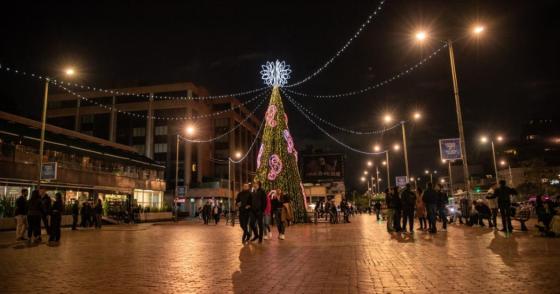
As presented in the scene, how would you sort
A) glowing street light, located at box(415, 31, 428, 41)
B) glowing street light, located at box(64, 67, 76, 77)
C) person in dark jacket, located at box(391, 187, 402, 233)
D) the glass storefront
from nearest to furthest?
person in dark jacket, located at box(391, 187, 402, 233)
glowing street light, located at box(415, 31, 428, 41)
glowing street light, located at box(64, 67, 76, 77)
the glass storefront

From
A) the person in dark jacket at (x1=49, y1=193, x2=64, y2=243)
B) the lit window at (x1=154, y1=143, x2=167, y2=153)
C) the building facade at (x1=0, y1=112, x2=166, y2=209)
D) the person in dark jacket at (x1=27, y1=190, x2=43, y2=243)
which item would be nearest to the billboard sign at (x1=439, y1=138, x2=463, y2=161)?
the person in dark jacket at (x1=49, y1=193, x2=64, y2=243)

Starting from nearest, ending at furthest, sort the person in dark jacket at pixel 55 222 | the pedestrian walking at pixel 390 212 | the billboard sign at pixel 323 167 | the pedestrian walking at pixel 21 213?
the pedestrian walking at pixel 21 213, the person in dark jacket at pixel 55 222, the pedestrian walking at pixel 390 212, the billboard sign at pixel 323 167

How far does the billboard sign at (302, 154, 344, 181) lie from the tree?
95.7ft

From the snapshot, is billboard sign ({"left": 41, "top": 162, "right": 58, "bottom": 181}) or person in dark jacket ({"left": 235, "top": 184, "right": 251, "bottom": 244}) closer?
person in dark jacket ({"left": 235, "top": 184, "right": 251, "bottom": 244})

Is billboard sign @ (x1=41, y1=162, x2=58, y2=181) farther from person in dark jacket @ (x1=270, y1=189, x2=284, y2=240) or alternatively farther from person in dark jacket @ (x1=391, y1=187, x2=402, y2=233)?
person in dark jacket @ (x1=391, y1=187, x2=402, y2=233)

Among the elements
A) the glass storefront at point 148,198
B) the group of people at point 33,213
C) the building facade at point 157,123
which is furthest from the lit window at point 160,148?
the group of people at point 33,213

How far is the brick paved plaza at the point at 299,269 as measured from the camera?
19.2ft

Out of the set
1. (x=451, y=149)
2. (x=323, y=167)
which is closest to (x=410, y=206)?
(x=451, y=149)

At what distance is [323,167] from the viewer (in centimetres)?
5525

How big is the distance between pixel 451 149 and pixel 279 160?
30.6 feet

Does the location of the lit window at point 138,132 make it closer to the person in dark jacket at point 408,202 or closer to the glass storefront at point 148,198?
the glass storefront at point 148,198

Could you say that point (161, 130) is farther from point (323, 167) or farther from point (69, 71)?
point (69, 71)

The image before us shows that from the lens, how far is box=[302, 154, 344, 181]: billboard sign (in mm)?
54812

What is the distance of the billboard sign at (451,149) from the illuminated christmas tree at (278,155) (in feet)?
28.3
